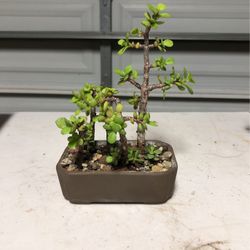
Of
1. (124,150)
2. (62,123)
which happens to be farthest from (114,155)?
(62,123)

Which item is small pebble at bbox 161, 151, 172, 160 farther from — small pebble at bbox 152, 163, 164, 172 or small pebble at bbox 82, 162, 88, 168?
small pebble at bbox 82, 162, 88, 168

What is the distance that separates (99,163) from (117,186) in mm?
65

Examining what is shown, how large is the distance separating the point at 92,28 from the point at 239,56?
0.59 metres

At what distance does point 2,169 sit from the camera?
0.81 meters

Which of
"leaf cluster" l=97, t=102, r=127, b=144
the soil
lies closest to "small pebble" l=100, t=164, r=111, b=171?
the soil

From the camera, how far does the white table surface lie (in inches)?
23.3

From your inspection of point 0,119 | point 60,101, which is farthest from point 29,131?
point 60,101

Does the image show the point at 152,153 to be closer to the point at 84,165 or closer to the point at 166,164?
the point at 166,164

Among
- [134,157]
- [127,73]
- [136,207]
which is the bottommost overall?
[136,207]

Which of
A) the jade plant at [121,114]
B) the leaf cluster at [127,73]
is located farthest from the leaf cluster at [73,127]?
the leaf cluster at [127,73]

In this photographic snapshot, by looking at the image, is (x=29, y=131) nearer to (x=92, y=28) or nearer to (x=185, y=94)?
(x=92, y=28)

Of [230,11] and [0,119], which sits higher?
[230,11]

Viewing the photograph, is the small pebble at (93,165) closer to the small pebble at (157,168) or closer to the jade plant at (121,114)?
the jade plant at (121,114)

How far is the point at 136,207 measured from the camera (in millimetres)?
673
